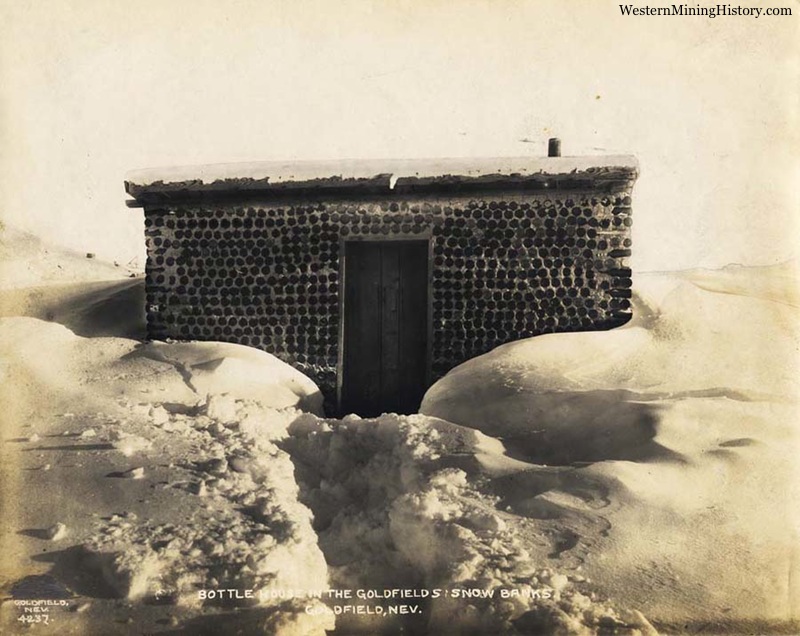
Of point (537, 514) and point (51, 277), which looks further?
point (51, 277)

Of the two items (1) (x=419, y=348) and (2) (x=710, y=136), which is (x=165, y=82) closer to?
(1) (x=419, y=348)

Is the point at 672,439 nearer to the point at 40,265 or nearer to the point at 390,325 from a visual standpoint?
the point at 390,325

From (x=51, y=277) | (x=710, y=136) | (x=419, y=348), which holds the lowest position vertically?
(x=419, y=348)

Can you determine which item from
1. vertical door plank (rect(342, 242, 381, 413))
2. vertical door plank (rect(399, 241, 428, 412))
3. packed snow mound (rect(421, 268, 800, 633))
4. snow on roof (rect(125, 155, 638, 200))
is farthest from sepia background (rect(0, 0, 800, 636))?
vertical door plank (rect(399, 241, 428, 412))

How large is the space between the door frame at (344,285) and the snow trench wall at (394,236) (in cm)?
2

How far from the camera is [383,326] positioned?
7.59 m

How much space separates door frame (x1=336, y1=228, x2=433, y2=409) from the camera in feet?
24.1

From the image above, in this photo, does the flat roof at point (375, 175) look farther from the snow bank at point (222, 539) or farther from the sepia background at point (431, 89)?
the snow bank at point (222, 539)

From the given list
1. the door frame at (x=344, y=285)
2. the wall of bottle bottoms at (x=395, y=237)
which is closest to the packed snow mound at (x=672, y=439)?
the wall of bottle bottoms at (x=395, y=237)

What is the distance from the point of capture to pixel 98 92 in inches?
277

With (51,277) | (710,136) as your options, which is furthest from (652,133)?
(51,277)

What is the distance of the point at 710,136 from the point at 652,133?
47 centimetres

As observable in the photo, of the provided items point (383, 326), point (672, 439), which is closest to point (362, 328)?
point (383, 326)

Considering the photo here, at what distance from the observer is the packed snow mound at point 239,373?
664 centimetres
